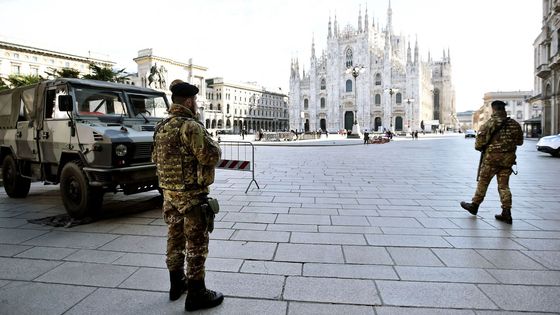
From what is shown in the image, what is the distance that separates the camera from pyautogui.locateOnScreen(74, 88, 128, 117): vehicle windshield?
5898 mm

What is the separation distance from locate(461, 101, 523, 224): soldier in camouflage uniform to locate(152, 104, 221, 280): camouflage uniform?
4461mm

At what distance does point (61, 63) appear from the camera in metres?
56.0

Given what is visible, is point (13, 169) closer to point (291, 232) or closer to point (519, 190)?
point (291, 232)

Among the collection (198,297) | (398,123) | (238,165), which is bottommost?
(198,297)

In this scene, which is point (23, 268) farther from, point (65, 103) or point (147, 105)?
point (147, 105)

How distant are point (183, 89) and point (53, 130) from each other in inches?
173

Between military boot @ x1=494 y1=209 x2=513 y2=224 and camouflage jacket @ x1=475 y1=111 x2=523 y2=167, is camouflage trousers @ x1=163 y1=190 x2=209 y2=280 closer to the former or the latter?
camouflage jacket @ x1=475 y1=111 x2=523 y2=167

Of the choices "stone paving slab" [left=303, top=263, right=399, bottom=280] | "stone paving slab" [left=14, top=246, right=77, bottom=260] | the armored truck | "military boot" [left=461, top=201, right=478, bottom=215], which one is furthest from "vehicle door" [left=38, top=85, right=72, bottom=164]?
"military boot" [left=461, top=201, right=478, bottom=215]

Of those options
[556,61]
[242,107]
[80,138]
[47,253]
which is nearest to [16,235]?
[47,253]

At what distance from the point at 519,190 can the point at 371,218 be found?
476 centimetres

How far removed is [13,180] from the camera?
712cm

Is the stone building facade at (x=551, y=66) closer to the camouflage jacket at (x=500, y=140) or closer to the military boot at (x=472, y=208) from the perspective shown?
the camouflage jacket at (x=500, y=140)

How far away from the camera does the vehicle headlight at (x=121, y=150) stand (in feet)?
16.9

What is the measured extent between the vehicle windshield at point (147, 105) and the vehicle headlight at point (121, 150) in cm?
145
